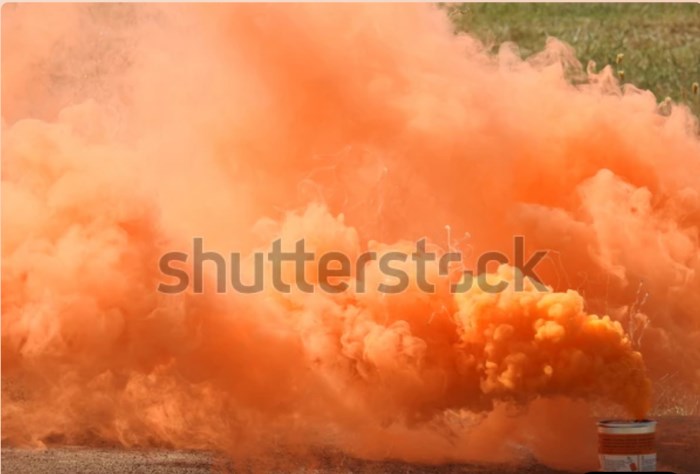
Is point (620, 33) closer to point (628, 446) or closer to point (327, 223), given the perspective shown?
point (327, 223)

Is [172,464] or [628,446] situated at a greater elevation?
[628,446]

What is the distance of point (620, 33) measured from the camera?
40000 millimetres

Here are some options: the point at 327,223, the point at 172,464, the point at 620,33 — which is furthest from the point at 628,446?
the point at 620,33

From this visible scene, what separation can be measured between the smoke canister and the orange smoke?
114 cm

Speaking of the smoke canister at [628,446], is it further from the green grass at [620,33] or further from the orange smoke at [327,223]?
the green grass at [620,33]

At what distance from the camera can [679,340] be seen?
18328mm

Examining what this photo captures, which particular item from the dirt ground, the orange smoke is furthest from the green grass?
the dirt ground

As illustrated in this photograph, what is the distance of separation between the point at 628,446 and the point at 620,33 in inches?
1079

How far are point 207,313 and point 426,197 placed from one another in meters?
3.68

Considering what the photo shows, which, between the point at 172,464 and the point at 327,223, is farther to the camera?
the point at 327,223

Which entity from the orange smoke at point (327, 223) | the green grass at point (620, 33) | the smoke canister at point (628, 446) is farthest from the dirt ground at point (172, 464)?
the green grass at point (620, 33)

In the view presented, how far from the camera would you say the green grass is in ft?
122

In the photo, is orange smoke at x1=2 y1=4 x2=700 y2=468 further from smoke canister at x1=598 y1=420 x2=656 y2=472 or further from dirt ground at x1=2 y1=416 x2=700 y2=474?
smoke canister at x1=598 y1=420 x2=656 y2=472

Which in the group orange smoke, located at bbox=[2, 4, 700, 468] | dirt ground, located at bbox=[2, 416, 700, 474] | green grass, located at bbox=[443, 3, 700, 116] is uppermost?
green grass, located at bbox=[443, 3, 700, 116]
